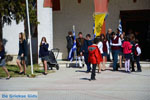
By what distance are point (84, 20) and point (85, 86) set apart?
9.27m

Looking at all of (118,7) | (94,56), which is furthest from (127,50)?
(118,7)

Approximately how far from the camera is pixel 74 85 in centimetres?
1100

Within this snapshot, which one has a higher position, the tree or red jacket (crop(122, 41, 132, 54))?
the tree

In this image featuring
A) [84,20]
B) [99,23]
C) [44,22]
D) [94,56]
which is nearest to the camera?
[94,56]

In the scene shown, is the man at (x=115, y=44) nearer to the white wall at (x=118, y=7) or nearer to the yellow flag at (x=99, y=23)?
the yellow flag at (x=99, y=23)

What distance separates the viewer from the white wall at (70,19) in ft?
63.5

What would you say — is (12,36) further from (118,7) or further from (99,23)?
(118,7)

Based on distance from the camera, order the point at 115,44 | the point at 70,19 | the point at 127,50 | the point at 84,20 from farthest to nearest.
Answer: the point at 70,19 → the point at 84,20 → the point at 115,44 → the point at 127,50

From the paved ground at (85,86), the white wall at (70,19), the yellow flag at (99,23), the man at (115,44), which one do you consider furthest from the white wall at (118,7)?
the paved ground at (85,86)

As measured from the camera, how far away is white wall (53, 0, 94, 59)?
19.4 metres

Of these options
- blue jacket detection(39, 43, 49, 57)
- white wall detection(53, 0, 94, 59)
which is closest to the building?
white wall detection(53, 0, 94, 59)

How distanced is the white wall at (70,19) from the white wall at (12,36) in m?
2.43

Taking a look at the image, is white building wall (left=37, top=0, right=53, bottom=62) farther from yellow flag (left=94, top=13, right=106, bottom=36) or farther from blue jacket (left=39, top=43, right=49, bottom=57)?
blue jacket (left=39, top=43, right=49, bottom=57)

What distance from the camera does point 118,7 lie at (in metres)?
18.9
